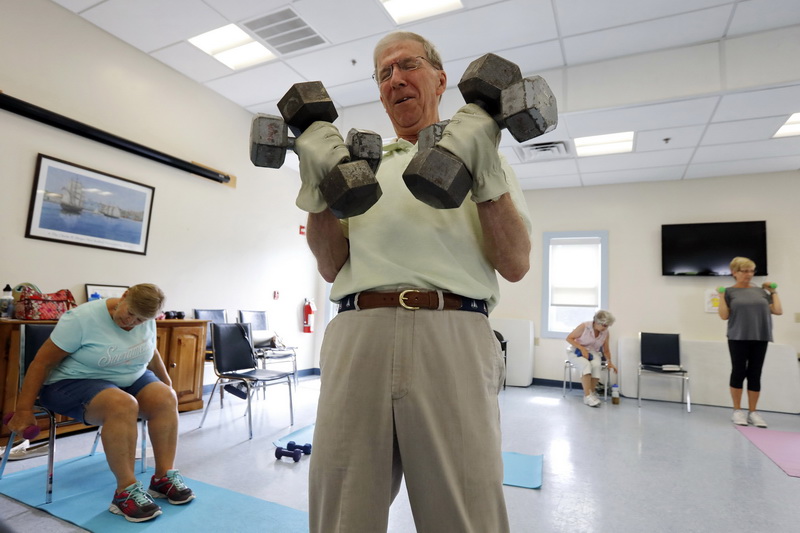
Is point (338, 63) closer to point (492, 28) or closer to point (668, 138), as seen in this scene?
point (492, 28)

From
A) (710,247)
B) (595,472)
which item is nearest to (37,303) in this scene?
(595,472)

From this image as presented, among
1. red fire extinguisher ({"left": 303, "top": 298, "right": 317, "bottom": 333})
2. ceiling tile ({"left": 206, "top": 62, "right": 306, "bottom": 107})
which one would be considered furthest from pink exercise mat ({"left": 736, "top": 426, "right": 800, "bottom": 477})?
red fire extinguisher ({"left": 303, "top": 298, "right": 317, "bottom": 333})

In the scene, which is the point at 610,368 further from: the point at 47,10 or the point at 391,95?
the point at 47,10

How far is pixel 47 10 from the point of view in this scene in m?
3.35

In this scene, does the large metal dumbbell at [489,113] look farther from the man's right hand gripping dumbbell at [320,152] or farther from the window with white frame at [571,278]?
the window with white frame at [571,278]

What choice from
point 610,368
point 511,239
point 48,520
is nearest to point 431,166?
point 511,239

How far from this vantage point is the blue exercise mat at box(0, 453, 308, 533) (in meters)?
1.93

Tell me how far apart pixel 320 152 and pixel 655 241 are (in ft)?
20.6

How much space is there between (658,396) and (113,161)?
248 inches

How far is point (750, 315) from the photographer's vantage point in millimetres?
4129

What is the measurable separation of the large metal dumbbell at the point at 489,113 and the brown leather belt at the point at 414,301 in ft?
0.51

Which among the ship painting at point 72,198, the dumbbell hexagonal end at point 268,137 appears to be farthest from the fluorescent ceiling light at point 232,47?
the dumbbell hexagonal end at point 268,137

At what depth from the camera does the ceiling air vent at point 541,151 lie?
197 inches

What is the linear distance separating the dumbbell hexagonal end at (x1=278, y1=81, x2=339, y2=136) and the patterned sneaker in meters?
2.03
